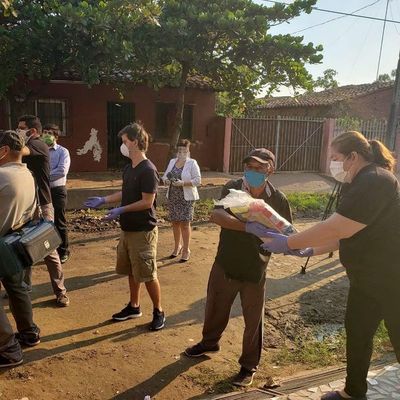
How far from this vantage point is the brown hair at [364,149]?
2.66 metres

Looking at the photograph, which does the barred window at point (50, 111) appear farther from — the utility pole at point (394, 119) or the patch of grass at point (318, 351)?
the patch of grass at point (318, 351)

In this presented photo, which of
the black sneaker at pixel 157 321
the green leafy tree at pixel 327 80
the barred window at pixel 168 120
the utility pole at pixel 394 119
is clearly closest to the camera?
the black sneaker at pixel 157 321

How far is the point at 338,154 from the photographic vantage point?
2721mm

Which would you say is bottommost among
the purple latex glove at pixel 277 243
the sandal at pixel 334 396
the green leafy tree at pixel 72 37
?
the sandal at pixel 334 396

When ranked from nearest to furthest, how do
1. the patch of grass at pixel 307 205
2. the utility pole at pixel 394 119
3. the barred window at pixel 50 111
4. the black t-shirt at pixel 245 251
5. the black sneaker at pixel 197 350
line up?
the black t-shirt at pixel 245 251 → the black sneaker at pixel 197 350 → the utility pole at pixel 394 119 → the patch of grass at pixel 307 205 → the barred window at pixel 50 111

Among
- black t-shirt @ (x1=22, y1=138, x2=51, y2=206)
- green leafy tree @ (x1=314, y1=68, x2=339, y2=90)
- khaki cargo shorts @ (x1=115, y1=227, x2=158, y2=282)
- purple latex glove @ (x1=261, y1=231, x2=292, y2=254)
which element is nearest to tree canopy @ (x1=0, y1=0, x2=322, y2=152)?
black t-shirt @ (x1=22, y1=138, x2=51, y2=206)

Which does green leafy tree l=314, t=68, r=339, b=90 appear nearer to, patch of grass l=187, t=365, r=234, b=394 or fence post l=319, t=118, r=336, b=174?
fence post l=319, t=118, r=336, b=174

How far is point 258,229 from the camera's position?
2.76 metres

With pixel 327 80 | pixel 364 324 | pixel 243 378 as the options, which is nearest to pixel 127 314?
pixel 243 378

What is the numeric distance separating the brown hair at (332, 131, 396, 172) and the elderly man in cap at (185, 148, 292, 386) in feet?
1.74

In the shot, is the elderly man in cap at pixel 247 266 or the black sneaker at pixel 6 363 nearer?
the elderly man in cap at pixel 247 266

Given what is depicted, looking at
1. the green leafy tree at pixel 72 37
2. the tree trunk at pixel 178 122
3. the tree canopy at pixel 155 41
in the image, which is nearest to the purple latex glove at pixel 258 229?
the tree canopy at pixel 155 41

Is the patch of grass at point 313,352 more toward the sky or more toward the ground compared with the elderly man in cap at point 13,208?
more toward the ground

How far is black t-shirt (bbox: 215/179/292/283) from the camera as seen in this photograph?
309 centimetres
